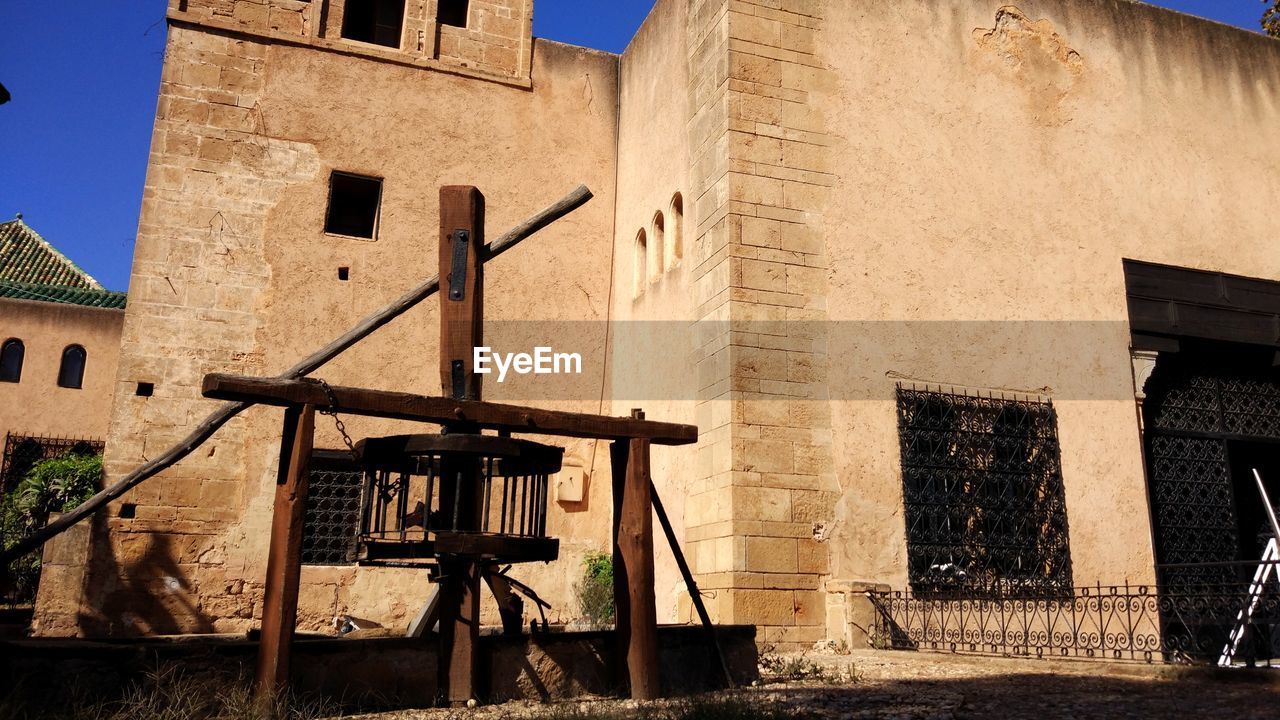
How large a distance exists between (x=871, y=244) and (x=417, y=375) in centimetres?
501

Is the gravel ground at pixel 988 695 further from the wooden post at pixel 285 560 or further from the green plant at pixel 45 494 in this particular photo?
the green plant at pixel 45 494

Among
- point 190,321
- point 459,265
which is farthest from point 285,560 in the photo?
point 190,321

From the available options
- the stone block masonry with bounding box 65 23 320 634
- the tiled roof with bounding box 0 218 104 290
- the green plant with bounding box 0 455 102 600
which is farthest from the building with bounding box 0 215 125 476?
the stone block masonry with bounding box 65 23 320 634

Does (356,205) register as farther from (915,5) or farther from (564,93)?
(915,5)

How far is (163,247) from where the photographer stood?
1076 cm

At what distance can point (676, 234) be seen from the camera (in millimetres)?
10633

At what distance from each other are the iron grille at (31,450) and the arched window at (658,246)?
11500 millimetres

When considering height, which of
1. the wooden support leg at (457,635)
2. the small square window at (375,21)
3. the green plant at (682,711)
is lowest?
the green plant at (682,711)

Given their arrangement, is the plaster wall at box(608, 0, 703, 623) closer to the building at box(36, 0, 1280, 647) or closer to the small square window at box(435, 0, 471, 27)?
the building at box(36, 0, 1280, 647)

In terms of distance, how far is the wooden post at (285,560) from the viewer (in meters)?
4.90

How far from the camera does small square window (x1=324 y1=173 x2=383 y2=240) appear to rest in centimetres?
1168

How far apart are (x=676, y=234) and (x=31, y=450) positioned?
42.5ft

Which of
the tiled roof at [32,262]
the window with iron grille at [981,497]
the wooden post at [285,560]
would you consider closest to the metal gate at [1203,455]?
the window with iron grille at [981,497]

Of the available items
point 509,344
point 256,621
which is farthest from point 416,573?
point 509,344
